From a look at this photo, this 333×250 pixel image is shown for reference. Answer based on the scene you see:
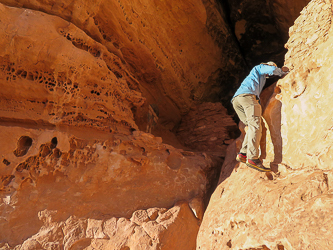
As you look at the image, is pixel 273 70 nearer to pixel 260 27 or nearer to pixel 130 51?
pixel 130 51

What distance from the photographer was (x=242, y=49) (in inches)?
→ 315

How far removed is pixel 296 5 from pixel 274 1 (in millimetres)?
610

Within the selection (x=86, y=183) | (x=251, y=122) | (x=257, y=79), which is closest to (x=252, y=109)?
(x=251, y=122)

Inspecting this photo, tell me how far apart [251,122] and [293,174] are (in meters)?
0.81

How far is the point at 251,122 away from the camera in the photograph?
2.95 metres

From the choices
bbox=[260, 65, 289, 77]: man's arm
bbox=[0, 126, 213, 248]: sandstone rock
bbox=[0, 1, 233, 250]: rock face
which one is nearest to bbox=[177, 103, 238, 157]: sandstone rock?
bbox=[0, 1, 233, 250]: rock face

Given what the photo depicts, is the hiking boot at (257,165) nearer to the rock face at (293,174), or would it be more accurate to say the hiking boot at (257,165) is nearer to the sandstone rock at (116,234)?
the rock face at (293,174)

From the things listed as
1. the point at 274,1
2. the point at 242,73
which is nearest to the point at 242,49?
the point at 242,73

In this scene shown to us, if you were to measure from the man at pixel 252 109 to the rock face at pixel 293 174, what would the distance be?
0.16 metres

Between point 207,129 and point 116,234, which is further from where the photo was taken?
point 207,129

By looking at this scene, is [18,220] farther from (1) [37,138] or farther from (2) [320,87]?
(2) [320,87]

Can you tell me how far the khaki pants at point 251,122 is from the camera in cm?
287

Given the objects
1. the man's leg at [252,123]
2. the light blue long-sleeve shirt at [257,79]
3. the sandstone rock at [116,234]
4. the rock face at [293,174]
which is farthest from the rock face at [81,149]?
the light blue long-sleeve shirt at [257,79]

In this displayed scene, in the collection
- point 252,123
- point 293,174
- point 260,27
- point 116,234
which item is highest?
point 260,27
